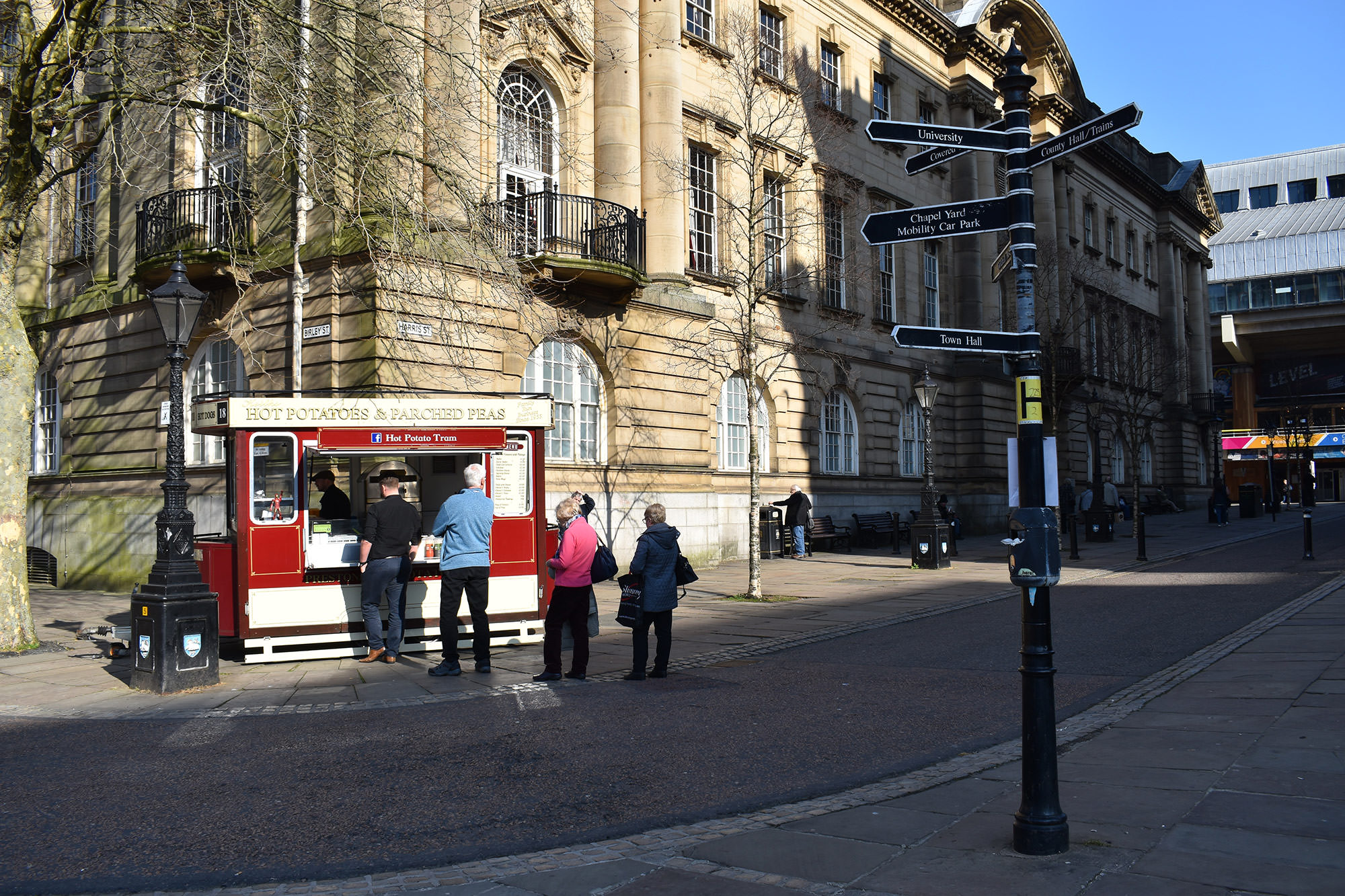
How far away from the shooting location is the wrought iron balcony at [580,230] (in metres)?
19.7

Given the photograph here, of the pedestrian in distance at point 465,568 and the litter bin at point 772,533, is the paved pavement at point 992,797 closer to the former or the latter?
the pedestrian in distance at point 465,568

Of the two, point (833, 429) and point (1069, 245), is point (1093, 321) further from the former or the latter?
point (833, 429)

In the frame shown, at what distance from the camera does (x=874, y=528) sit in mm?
29344

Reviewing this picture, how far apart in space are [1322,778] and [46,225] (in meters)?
27.3

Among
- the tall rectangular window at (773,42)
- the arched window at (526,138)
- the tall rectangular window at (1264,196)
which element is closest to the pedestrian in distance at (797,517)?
the arched window at (526,138)

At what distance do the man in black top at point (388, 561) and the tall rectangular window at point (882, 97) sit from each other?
25.0m

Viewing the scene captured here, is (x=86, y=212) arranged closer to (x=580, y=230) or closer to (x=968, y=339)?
(x=580, y=230)

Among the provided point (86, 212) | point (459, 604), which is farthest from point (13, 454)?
point (86, 212)

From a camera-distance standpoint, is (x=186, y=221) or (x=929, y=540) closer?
(x=186, y=221)

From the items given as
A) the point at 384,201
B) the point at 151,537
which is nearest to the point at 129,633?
the point at 384,201

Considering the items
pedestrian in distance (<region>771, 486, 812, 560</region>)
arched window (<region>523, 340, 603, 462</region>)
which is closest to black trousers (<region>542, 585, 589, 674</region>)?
arched window (<region>523, 340, 603, 462</region>)

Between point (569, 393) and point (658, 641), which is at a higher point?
point (569, 393)

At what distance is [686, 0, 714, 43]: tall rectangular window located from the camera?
25094 mm

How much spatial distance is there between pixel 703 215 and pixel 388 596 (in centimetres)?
1621
